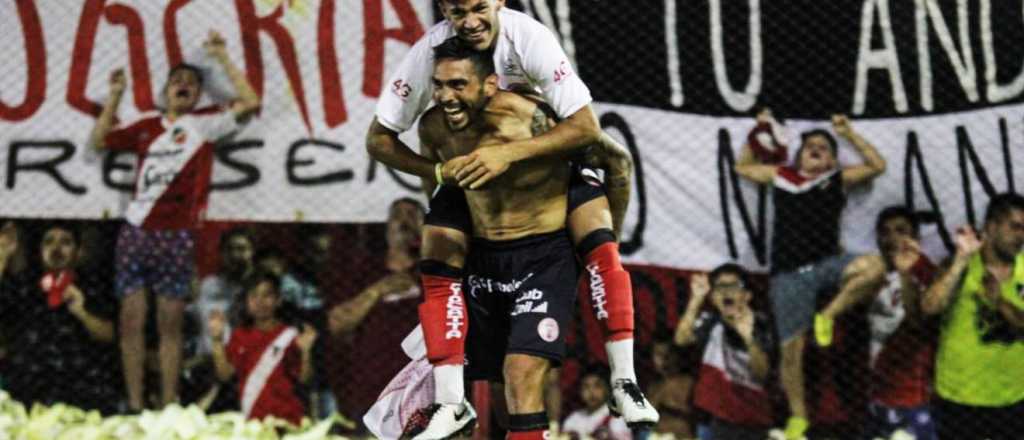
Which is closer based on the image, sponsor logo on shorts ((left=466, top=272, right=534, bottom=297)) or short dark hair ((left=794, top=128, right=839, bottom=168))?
sponsor logo on shorts ((left=466, top=272, right=534, bottom=297))

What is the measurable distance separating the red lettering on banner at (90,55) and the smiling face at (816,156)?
3.01 m

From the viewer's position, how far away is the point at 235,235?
880cm

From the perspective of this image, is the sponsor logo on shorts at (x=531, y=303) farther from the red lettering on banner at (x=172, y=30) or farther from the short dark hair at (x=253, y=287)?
the red lettering on banner at (x=172, y=30)

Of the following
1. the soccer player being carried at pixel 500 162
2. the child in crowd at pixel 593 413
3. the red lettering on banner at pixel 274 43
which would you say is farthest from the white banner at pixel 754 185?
the soccer player being carried at pixel 500 162

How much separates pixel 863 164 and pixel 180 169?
313 cm

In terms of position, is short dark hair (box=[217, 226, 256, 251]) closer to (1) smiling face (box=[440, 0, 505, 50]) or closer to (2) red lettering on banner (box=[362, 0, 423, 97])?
(2) red lettering on banner (box=[362, 0, 423, 97])

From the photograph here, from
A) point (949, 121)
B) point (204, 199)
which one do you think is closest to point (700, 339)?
point (949, 121)

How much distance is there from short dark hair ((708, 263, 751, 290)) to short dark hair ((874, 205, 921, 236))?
0.62 metres

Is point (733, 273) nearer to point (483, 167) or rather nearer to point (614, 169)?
point (614, 169)

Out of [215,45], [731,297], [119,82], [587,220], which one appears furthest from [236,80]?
[587,220]

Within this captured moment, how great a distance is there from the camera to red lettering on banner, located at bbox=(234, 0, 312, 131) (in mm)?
8812

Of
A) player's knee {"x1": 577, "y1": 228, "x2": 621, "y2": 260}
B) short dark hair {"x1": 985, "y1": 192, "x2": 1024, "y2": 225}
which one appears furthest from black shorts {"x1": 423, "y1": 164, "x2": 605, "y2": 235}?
short dark hair {"x1": 985, "y1": 192, "x2": 1024, "y2": 225}

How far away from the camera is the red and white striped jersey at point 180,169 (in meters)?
8.78

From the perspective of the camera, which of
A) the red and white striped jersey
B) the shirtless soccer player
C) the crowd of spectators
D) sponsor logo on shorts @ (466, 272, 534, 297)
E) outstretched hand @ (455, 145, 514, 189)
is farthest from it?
the red and white striped jersey
